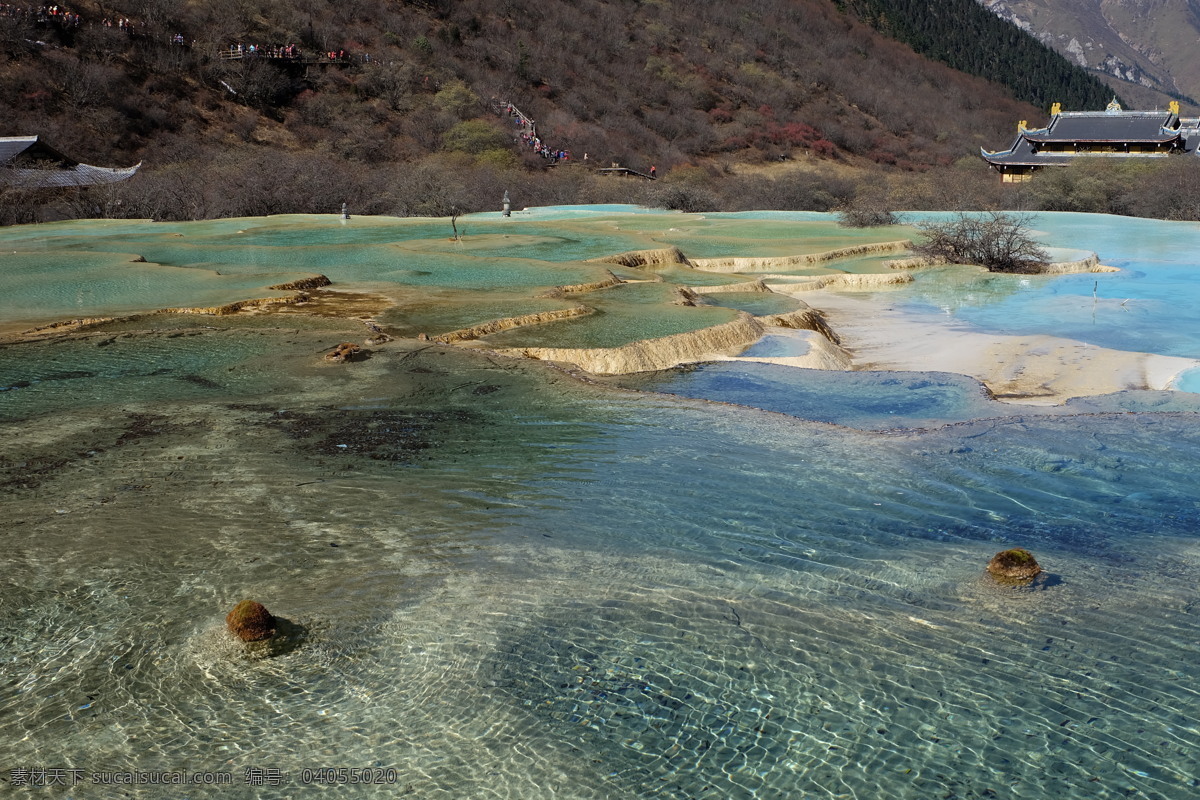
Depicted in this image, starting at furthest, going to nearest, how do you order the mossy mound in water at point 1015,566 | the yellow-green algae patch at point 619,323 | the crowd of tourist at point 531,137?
the crowd of tourist at point 531,137 < the yellow-green algae patch at point 619,323 < the mossy mound in water at point 1015,566

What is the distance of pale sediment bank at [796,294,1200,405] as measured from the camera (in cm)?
712

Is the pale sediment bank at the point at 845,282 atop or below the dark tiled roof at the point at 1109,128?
below

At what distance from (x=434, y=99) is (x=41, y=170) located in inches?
652

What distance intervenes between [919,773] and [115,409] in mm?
4885

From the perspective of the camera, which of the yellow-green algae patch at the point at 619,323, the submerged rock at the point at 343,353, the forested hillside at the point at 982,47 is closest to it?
the submerged rock at the point at 343,353

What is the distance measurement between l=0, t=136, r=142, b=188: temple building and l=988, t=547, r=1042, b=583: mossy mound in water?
22.6 metres

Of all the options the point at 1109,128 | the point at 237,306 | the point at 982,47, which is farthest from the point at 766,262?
the point at 982,47

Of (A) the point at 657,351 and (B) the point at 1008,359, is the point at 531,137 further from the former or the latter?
(A) the point at 657,351

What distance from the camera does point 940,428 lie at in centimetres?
578

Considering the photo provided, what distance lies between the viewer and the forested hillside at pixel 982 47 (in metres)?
65.9

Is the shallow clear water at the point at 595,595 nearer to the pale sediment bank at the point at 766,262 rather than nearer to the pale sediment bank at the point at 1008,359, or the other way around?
the pale sediment bank at the point at 1008,359

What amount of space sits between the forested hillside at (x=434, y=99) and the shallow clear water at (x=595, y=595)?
18.1 m

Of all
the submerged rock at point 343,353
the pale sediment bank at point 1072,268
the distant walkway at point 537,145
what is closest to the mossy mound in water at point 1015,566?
the submerged rock at point 343,353

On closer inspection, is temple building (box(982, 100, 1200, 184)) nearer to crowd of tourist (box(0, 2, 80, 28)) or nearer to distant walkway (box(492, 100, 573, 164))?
distant walkway (box(492, 100, 573, 164))
